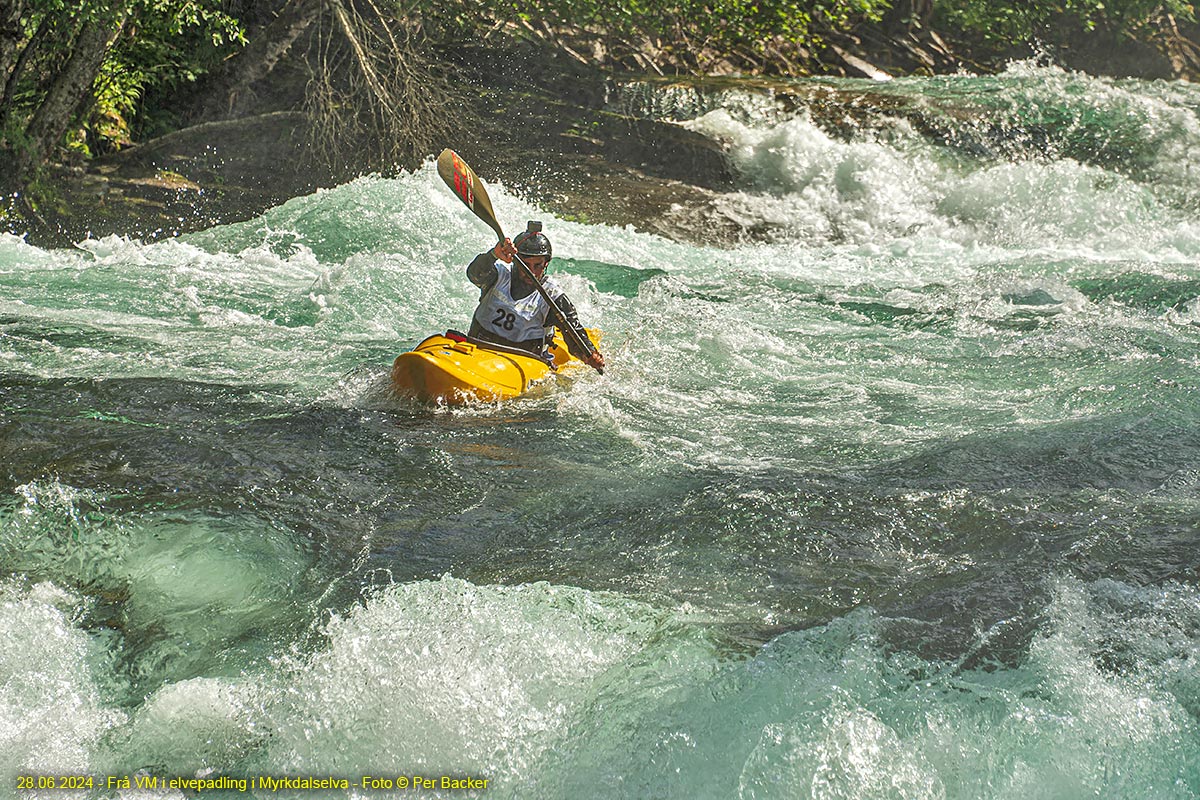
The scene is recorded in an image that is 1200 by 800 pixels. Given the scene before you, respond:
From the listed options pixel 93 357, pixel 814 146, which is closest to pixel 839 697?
pixel 93 357

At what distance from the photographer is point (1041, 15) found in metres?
15.7

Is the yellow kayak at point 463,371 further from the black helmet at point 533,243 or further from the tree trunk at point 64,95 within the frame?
the tree trunk at point 64,95

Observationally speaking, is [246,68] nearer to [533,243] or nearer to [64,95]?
[64,95]

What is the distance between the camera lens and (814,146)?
36.2 ft

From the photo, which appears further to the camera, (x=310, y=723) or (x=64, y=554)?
(x=64, y=554)

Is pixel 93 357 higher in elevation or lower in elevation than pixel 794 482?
lower

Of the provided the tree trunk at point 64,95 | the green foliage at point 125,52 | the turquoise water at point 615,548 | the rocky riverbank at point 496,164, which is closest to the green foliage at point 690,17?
the rocky riverbank at point 496,164

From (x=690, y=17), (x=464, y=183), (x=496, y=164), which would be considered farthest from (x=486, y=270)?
(x=690, y=17)

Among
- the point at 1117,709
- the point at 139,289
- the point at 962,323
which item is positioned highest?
the point at 1117,709

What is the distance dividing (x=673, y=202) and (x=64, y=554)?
761 centimetres

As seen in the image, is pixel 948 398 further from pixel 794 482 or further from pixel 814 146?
pixel 814 146

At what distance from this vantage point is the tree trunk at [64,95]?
9.12m

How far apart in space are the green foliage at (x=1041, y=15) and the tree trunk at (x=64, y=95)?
35.0 ft

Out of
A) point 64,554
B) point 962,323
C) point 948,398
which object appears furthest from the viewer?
point 962,323
